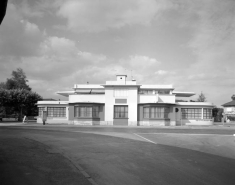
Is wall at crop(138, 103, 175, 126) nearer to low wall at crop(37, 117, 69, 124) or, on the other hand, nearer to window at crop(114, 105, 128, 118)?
window at crop(114, 105, 128, 118)

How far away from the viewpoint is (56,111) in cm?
4259

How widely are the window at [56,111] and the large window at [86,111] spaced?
439cm

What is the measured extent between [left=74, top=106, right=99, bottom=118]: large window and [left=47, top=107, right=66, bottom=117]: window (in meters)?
4.39

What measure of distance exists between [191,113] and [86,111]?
16.7m

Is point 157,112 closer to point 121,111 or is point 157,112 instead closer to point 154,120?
point 154,120

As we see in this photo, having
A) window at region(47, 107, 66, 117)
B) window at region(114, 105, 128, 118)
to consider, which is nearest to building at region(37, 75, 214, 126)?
window at region(114, 105, 128, 118)

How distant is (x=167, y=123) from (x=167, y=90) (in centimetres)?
1005

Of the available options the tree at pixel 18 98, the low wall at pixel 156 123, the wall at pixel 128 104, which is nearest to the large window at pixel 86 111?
the wall at pixel 128 104

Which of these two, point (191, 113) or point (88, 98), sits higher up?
point (88, 98)

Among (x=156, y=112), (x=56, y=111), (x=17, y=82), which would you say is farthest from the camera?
(x=17, y=82)

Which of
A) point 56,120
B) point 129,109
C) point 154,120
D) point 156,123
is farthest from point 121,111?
point 56,120

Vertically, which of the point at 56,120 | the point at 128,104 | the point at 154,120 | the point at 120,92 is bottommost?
the point at 56,120

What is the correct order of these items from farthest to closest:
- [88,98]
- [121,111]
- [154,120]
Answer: [88,98]
[121,111]
[154,120]

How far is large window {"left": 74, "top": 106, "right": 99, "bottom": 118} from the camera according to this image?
Answer: 38500mm
